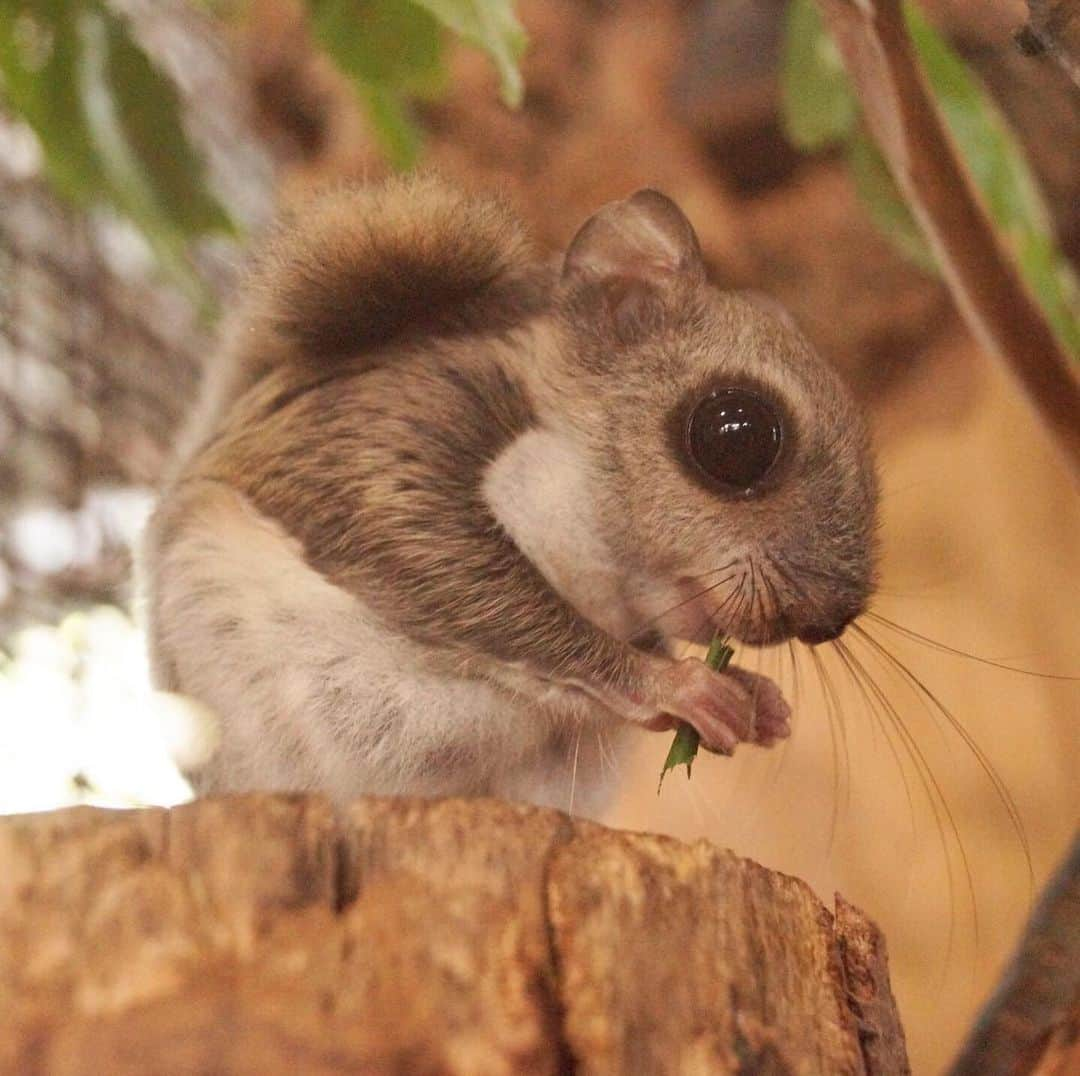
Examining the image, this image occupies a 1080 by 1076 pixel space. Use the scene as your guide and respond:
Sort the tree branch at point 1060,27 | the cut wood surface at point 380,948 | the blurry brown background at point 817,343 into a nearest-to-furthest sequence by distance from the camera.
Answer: the cut wood surface at point 380,948 → the tree branch at point 1060,27 → the blurry brown background at point 817,343

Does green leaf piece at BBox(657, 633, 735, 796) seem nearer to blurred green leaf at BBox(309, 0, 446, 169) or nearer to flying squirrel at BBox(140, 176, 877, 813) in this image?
flying squirrel at BBox(140, 176, 877, 813)

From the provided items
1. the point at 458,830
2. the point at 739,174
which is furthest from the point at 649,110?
the point at 458,830

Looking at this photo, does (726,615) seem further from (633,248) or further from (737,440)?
(633,248)

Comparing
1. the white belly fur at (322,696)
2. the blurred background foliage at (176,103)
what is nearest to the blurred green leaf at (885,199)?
the blurred background foliage at (176,103)

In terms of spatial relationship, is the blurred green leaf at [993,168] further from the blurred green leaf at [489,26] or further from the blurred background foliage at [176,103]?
the blurred green leaf at [489,26]

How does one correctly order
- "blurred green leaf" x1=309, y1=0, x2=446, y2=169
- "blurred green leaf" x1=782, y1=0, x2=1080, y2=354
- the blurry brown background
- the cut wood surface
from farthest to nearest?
1. the blurry brown background
2. "blurred green leaf" x1=782, y1=0, x2=1080, y2=354
3. "blurred green leaf" x1=309, y1=0, x2=446, y2=169
4. the cut wood surface

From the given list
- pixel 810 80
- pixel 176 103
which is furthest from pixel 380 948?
pixel 810 80

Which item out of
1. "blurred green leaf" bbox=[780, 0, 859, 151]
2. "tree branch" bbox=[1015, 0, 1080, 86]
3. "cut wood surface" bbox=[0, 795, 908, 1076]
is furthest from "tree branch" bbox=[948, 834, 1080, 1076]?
"blurred green leaf" bbox=[780, 0, 859, 151]
